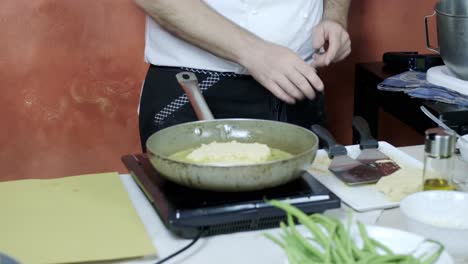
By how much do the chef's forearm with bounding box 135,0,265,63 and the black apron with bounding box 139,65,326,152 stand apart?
0.34 ft

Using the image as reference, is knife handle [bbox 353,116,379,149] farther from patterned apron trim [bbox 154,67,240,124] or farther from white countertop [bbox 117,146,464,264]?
patterned apron trim [bbox 154,67,240,124]

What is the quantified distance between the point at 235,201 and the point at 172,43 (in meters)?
0.81

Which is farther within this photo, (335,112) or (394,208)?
(335,112)

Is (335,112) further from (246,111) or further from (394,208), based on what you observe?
(394,208)

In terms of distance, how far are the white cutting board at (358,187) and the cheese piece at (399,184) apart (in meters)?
0.01

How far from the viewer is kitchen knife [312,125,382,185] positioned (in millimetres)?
1323

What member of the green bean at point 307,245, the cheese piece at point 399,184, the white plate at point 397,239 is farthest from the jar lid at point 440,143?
the green bean at point 307,245

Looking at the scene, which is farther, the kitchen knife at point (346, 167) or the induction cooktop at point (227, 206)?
the kitchen knife at point (346, 167)

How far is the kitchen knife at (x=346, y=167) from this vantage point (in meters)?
1.32

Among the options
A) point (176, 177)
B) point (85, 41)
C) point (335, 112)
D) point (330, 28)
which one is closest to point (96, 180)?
point (176, 177)

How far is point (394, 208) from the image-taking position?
123 cm

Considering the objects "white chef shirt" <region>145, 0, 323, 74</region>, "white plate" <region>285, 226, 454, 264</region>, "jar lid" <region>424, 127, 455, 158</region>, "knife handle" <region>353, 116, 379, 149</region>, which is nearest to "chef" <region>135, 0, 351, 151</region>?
"white chef shirt" <region>145, 0, 323, 74</region>

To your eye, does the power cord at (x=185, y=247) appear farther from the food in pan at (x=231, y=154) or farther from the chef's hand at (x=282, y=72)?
the chef's hand at (x=282, y=72)

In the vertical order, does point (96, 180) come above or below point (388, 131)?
above
